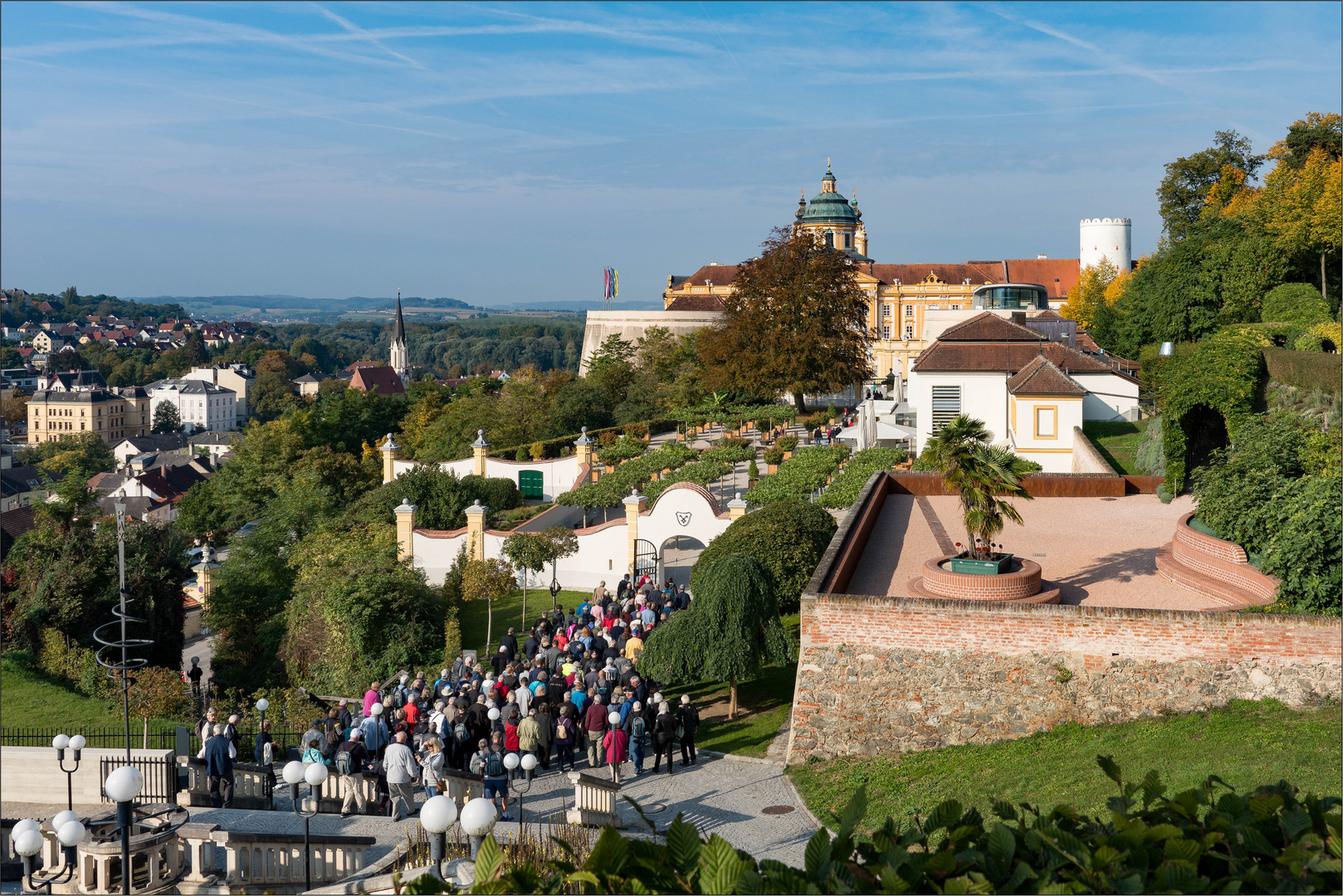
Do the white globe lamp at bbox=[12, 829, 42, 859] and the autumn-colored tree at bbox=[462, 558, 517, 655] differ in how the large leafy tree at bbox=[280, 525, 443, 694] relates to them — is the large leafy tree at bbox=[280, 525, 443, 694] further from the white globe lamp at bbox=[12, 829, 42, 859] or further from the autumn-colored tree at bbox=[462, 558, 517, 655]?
the white globe lamp at bbox=[12, 829, 42, 859]

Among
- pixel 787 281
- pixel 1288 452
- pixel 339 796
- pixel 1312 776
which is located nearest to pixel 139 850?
pixel 339 796

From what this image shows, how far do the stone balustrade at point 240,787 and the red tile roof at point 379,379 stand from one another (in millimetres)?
119234

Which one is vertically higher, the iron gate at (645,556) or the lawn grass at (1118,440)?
the lawn grass at (1118,440)

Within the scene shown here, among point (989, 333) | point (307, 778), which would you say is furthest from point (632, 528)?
point (307, 778)

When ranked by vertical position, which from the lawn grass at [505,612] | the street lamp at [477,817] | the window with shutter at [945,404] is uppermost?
the window with shutter at [945,404]

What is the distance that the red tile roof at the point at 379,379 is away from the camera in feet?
430

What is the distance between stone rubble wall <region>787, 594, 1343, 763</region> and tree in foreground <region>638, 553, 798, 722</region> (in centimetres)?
204

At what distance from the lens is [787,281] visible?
40.8m

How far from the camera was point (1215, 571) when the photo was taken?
526 inches

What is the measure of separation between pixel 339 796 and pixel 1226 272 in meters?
31.5

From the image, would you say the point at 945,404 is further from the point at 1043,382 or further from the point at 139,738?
the point at 139,738

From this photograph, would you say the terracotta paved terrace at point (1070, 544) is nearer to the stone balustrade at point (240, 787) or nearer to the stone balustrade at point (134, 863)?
the stone balustrade at point (240, 787)

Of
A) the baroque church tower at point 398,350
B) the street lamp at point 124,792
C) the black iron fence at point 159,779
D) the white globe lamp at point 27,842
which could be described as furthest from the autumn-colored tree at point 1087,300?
the baroque church tower at point 398,350

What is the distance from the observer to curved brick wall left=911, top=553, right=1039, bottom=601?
41.9 ft
